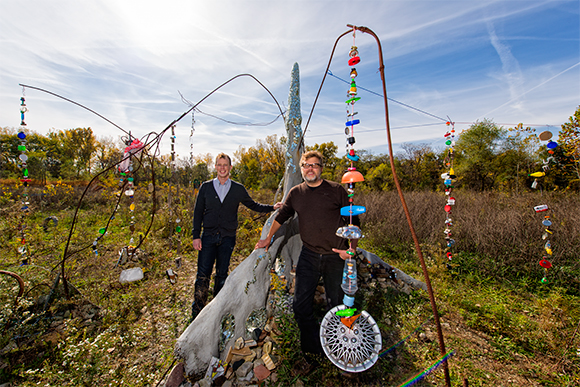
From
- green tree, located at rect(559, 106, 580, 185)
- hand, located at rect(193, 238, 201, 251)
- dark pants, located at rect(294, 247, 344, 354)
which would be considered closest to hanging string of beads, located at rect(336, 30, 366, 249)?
dark pants, located at rect(294, 247, 344, 354)

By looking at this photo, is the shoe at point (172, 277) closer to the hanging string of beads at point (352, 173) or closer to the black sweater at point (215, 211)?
the black sweater at point (215, 211)

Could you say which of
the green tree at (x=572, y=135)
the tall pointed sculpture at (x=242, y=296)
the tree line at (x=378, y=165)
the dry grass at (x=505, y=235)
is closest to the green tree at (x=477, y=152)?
the tree line at (x=378, y=165)

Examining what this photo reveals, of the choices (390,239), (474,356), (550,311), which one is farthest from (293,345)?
(390,239)

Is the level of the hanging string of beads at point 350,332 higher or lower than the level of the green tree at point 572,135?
lower

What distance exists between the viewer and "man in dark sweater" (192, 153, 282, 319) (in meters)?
2.92

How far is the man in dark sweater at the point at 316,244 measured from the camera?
2328 mm

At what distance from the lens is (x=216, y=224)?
2.90m

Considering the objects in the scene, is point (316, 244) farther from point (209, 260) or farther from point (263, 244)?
point (209, 260)

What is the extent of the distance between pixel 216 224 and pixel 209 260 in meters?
0.47

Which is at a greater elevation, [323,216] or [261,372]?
[323,216]

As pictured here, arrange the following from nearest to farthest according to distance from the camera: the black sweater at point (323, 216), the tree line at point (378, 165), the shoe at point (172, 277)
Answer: the black sweater at point (323, 216) → the shoe at point (172, 277) → the tree line at point (378, 165)

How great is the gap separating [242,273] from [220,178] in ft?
3.92

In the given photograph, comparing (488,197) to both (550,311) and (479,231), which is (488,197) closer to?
(479,231)

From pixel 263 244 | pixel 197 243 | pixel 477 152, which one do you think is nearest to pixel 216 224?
pixel 197 243
